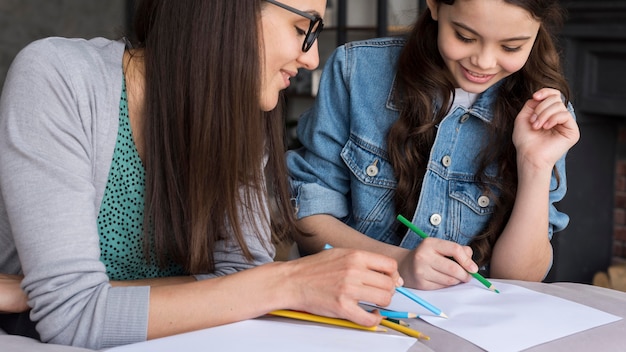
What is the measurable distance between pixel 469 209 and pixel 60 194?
838 millimetres

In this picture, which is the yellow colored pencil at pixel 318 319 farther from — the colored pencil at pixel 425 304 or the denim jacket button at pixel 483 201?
the denim jacket button at pixel 483 201

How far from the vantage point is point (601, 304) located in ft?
4.12

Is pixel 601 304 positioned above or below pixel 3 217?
below

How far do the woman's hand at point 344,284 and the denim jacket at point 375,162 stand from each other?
1.56 ft

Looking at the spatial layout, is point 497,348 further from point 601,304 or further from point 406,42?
point 406,42

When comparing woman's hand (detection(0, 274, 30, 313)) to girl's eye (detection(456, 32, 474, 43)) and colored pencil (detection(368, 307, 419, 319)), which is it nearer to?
colored pencil (detection(368, 307, 419, 319))

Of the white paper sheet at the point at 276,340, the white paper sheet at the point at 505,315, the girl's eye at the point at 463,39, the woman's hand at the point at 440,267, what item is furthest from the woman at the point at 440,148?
the white paper sheet at the point at 276,340

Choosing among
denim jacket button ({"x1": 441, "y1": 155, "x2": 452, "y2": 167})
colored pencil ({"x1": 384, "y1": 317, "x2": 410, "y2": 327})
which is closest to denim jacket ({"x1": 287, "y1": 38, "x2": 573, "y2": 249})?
denim jacket button ({"x1": 441, "y1": 155, "x2": 452, "y2": 167})

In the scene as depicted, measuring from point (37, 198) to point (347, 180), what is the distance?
2.51ft

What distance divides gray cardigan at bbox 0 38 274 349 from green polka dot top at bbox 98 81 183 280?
56 millimetres

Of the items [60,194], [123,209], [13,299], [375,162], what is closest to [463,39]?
[375,162]

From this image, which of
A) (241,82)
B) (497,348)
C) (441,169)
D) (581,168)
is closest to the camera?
(497,348)

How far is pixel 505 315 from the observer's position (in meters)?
1.20

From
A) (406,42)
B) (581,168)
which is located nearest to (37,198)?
(406,42)
